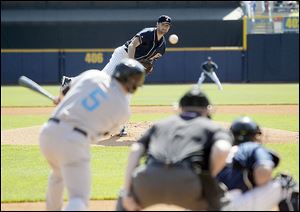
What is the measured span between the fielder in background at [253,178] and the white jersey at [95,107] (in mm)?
883

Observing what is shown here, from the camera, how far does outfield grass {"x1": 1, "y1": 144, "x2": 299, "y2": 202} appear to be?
7.30m

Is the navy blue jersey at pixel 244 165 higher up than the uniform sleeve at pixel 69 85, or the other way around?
the uniform sleeve at pixel 69 85

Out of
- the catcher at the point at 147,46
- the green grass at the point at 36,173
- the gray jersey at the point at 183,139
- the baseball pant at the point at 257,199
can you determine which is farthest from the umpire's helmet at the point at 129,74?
the catcher at the point at 147,46

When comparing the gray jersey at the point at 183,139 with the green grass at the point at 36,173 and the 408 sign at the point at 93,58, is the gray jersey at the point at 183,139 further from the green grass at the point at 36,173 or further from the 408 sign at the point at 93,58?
the 408 sign at the point at 93,58

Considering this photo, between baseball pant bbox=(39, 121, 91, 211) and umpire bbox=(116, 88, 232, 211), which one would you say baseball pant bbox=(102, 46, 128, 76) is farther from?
umpire bbox=(116, 88, 232, 211)

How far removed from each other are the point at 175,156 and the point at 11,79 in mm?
29447

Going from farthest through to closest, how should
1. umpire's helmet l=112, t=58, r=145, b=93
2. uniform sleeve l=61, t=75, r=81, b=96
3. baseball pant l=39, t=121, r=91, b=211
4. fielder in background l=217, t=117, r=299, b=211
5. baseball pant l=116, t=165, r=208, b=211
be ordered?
1. uniform sleeve l=61, t=75, r=81, b=96
2. umpire's helmet l=112, t=58, r=145, b=93
3. baseball pant l=39, t=121, r=91, b=211
4. fielder in background l=217, t=117, r=299, b=211
5. baseball pant l=116, t=165, r=208, b=211

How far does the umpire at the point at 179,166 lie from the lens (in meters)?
4.62

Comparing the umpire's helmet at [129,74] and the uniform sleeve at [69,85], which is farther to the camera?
the uniform sleeve at [69,85]

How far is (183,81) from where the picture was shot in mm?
33094

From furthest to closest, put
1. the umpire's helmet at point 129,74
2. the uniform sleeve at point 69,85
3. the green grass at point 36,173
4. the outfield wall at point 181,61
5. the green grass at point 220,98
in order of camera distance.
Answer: the outfield wall at point 181,61 < the green grass at point 220,98 < the green grass at point 36,173 < the uniform sleeve at point 69,85 < the umpire's helmet at point 129,74

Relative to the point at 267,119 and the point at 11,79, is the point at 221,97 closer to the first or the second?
the point at 267,119

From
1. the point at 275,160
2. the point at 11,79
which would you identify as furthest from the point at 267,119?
the point at 11,79

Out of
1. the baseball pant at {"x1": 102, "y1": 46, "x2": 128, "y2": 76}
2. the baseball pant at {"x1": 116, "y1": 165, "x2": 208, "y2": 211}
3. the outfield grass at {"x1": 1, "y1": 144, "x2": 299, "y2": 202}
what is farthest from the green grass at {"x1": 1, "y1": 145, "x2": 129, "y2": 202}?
the baseball pant at {"x1": 116, "y1": 165, "x2": 208, "y2": 211}
